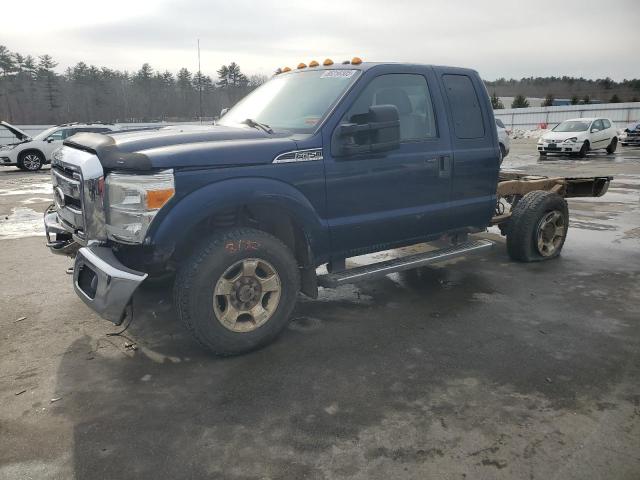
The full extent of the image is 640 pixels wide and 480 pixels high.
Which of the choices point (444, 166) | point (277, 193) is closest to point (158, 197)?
→ point (277, 193)

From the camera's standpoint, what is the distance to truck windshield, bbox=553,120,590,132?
2125 cm

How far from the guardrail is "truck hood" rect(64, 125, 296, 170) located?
134 ft

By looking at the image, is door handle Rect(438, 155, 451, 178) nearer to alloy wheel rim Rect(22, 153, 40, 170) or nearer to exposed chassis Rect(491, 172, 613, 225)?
exposed chassis Rect(491, 172, 613, 225)

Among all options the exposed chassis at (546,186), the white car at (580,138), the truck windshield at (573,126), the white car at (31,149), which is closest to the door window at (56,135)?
the white car at (31,149)

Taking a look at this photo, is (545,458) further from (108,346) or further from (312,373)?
(108,346)

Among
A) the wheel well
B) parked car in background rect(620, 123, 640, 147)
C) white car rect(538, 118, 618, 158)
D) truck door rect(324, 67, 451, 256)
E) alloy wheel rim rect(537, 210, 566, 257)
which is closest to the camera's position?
the wheel well

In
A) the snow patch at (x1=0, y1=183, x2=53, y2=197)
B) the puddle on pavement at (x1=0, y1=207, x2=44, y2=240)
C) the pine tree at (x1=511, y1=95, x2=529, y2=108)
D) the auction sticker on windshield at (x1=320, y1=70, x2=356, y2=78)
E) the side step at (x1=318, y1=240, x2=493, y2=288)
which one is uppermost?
the pine tree at (x1=511, y1=95, x2=529, y2=108)

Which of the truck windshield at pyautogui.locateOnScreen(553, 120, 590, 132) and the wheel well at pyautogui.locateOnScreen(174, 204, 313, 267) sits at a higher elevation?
the truck windshield at pyautogui.locateOnScreen(553, 120, 590, 132)

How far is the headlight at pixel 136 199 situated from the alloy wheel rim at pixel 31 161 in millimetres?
17382

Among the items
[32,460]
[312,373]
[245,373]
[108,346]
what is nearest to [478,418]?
[312,373]

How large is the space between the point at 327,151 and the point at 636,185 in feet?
37.4

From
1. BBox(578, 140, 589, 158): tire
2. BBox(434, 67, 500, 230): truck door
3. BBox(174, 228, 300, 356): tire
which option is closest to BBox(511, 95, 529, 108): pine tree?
BBox(578, 140, 589, 158): tire

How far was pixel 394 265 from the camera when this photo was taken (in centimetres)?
429

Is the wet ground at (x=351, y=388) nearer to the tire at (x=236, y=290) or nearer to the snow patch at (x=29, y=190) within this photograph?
the tire at (x=236, y=290)
